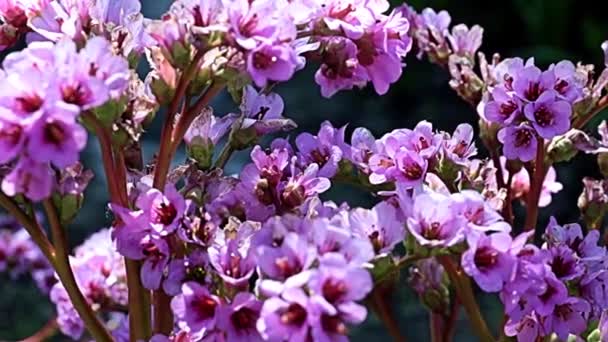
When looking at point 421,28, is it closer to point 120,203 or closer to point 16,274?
point 120,203

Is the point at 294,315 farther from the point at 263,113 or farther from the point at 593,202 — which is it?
the point at 593,202

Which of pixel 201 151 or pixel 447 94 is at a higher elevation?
pixel 201 151

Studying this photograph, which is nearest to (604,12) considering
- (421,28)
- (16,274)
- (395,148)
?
(16,274)

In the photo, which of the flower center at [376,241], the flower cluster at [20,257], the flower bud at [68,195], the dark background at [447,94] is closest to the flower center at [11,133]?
the flower bud at [68,195]

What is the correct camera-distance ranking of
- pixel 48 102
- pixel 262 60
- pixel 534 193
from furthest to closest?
pixel 534 193, pixel 262 60, pixel 48 102

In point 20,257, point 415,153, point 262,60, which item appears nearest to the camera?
point 262,60

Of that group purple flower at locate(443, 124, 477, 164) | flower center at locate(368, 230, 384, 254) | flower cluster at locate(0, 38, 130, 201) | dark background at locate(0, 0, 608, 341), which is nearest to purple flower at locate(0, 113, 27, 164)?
flower cluster at locate(0, 38, 130, 201)

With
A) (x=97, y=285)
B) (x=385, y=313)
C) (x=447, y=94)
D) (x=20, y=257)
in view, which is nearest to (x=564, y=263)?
(x=385, y=313)
